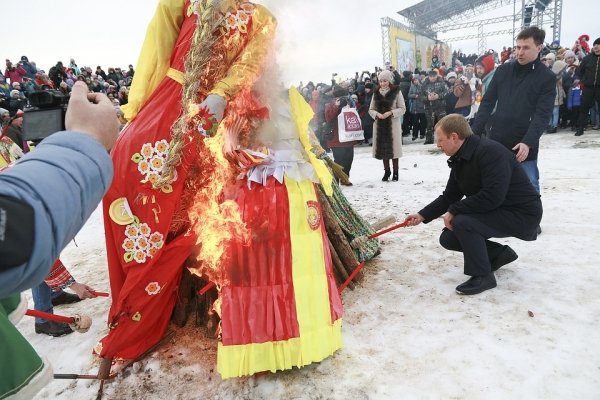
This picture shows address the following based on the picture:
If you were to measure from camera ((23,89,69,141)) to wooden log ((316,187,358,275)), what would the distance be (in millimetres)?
1995

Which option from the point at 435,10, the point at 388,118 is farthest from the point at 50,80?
the point at 435,10

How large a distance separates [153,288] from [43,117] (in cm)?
127

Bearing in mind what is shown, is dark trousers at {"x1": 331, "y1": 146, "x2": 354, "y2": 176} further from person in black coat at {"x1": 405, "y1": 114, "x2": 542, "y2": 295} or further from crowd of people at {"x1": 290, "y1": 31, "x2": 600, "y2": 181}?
person in black coat at {"x1": 405, "y1": 114, "x2": 542, "y2": 295}

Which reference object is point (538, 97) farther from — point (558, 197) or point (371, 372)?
point (371, 372)

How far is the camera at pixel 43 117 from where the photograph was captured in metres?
1.26

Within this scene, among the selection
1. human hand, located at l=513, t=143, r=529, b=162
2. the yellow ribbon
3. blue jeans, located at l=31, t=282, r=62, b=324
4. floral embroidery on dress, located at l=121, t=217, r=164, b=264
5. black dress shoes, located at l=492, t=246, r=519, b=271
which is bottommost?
black dress shoes, located at l=492, t=246, r=519, b=271

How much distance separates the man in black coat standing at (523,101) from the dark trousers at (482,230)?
2.65ft

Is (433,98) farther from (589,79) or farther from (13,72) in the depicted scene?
(13,72)

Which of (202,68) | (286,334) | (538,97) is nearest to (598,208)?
(538,97)

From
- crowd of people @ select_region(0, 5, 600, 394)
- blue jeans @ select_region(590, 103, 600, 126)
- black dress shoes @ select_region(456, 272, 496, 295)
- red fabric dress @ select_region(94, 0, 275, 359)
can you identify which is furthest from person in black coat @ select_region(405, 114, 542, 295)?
blue jeans @ select_region(590, 103, 600, 126)

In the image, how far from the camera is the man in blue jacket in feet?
2.03

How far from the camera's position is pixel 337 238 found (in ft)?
10.3

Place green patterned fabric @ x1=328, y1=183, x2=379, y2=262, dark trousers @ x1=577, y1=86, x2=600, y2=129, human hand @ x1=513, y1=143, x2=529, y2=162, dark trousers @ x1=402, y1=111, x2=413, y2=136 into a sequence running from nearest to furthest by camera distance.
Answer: green patterned fabric @ x1=328, y1=183, x2=379, y2=262
human hand @ x1=513, y1=143, x2=529, y2=162
dark trousers @ x1=577, y1=86, x2=600, y2=129
dark trousers @ x1=402, y1=111, x2=413, y2=136

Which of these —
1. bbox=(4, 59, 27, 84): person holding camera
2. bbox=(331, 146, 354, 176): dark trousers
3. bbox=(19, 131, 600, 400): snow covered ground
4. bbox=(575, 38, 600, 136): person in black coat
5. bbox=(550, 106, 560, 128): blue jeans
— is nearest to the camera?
bbox=(19, 131, 600, 400): snow covered ground
